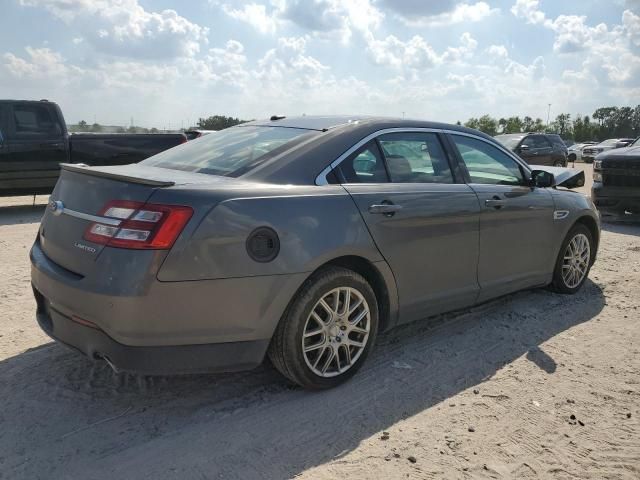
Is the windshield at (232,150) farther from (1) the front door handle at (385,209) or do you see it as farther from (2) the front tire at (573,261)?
(2) the front tire at (573,261)

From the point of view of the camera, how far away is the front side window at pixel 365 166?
11.6ft

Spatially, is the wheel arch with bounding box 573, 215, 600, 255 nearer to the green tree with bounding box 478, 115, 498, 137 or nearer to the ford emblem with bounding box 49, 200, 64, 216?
the ford emblem with bounding box 49, 200, 64, 216

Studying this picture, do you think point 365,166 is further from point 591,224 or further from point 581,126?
point 581,126

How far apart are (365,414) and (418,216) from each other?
132cm

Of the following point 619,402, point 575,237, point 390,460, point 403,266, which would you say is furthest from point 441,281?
point 575,237

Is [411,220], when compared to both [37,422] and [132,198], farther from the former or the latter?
[37,422]

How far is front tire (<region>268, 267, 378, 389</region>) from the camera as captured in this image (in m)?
3.18

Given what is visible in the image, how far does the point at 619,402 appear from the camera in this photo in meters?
3.39

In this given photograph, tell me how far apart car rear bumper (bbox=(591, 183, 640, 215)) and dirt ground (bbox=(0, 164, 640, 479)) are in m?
6.08

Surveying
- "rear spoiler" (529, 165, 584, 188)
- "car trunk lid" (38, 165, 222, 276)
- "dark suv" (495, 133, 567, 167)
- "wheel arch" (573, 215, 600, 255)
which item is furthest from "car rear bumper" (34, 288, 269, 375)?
"dark suv" (495, 133, 567, 167)

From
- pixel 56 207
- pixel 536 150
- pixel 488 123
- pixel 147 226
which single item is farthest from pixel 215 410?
pixel 488 123

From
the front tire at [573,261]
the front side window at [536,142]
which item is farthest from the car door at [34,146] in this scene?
the front side window at [536,142]

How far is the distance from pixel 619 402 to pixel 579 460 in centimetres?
77

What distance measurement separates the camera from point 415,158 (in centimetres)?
404
